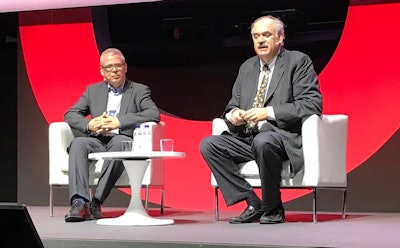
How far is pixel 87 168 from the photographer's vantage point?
4418mm

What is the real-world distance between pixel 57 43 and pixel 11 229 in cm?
517

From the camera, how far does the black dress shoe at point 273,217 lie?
3.99 m

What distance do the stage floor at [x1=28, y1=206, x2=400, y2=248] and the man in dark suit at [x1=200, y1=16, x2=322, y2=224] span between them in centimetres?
19

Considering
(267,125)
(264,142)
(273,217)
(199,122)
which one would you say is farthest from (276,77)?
(199,122)

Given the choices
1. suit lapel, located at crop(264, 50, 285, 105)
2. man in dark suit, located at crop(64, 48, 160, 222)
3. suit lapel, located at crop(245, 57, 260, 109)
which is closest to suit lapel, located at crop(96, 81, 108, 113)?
man in dark suit, located at crop(64, 48, 160, 222)

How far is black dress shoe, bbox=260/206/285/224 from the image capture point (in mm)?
3990

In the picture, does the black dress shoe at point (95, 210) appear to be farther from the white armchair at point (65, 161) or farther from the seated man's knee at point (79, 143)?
the seated man's knee at point (79, 143)

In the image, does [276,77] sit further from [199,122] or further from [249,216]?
[199,122]

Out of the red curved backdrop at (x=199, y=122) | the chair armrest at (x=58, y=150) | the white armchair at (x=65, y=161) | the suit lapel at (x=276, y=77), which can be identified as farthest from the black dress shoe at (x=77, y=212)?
the red curved backdrop at (x=199, y=122)

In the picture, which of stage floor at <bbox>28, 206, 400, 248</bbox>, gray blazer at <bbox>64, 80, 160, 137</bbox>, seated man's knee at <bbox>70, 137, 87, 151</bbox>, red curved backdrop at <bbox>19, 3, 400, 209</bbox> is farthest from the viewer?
red curved backdrop at <bbox>19, 3, 400, 209</bbox>

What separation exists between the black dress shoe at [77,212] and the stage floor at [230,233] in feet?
0.19

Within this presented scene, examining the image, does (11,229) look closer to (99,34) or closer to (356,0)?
(356,0)

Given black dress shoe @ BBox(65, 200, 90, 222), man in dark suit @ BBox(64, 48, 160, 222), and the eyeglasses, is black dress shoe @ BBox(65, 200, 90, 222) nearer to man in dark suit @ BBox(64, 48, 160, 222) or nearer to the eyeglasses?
man in dark suit @ BBox(64, 48, 160, 222)

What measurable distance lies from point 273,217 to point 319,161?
1.40 ft
